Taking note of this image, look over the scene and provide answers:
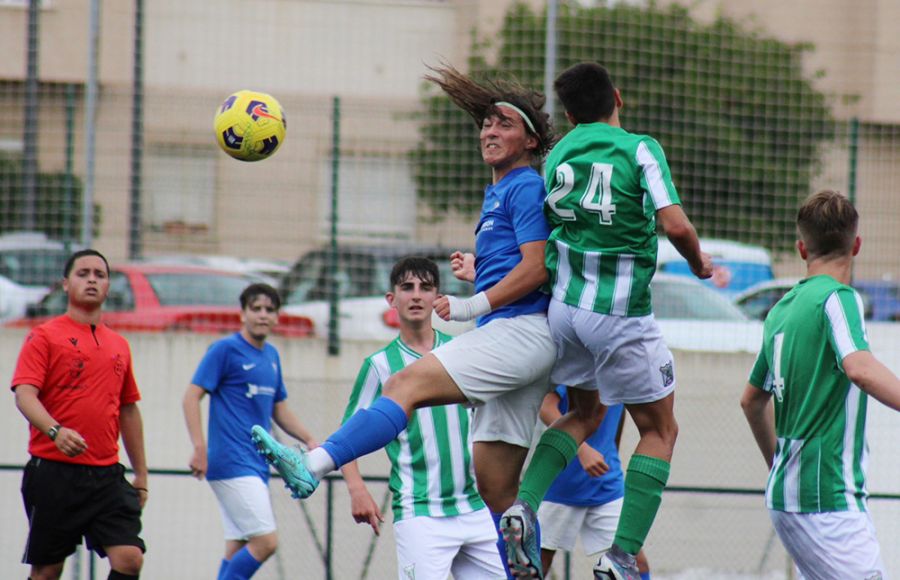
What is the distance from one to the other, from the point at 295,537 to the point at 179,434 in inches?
52.5

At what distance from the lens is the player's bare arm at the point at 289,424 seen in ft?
29.7

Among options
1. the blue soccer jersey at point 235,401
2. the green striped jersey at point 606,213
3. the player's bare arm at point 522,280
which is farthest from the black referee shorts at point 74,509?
the green striped jersey at point 606,213

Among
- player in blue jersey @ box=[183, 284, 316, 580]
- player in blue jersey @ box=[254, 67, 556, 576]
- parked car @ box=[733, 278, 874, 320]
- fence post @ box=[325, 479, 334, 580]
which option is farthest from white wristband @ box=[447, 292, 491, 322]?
parked car @ box=[733, 278, 874, 320]

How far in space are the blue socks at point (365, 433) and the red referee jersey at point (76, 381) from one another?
2657 millimetres

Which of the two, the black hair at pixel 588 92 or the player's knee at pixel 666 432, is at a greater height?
the black hair at pixel 588 92

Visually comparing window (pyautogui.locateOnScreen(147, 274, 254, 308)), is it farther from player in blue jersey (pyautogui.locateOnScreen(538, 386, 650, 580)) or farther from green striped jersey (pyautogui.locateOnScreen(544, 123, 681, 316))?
green striped jersey (pyautogui.locateOnScreen(544, 123, 681, 316))

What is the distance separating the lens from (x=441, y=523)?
6.61 m

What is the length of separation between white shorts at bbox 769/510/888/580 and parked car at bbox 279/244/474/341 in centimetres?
631

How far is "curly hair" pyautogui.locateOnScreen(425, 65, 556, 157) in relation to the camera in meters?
5.81

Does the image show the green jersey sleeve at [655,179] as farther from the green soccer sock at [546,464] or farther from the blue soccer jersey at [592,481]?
the blue soccer jersey at [592,481]

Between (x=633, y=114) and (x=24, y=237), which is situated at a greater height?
(x=633, y=114)

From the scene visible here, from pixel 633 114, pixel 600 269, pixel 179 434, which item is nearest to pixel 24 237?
pixel 179 434

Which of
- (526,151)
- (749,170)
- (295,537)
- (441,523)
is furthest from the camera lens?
(749,170)

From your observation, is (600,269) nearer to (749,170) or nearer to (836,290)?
(836,290)
